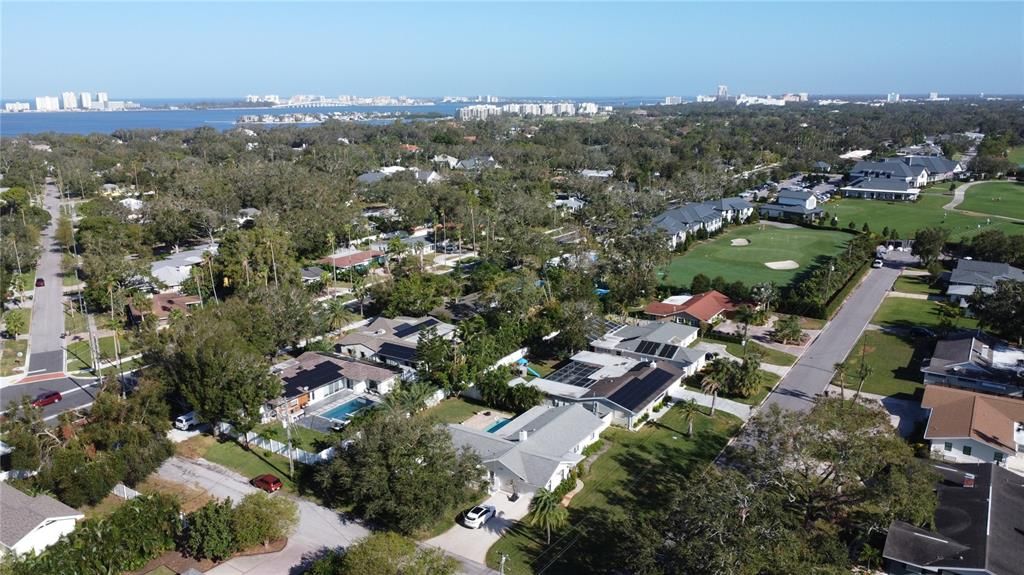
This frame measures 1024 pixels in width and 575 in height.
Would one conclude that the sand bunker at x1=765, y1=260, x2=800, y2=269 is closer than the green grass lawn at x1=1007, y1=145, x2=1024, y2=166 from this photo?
Yes

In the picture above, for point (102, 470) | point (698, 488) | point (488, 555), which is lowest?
point (488, 555)

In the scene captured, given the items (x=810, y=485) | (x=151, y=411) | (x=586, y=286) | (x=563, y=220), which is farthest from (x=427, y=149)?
(x=810, y=485)

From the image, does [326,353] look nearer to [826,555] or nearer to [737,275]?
[826,555]

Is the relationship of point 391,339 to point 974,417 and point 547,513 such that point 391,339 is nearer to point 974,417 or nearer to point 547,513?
point 547,513

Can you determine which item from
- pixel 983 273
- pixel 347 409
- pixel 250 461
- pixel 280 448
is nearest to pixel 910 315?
pixel 983 273

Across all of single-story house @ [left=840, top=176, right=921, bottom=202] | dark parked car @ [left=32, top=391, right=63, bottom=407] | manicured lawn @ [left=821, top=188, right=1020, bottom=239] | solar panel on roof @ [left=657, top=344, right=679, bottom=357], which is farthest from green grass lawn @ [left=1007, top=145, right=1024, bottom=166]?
dark parked car @ [left=32, top=391, right=63, bottom=407]

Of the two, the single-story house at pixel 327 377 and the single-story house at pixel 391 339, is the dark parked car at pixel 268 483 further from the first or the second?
the single-story house at pixel 391 339

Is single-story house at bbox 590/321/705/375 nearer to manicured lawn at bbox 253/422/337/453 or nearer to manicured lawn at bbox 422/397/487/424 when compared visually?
manicured lawn at bbox 422/397/487/424
